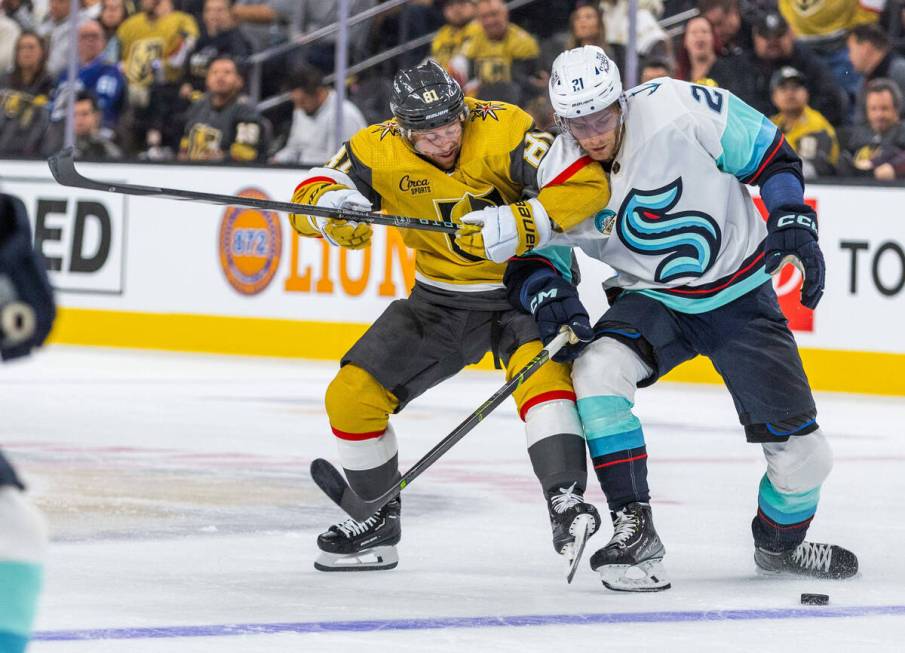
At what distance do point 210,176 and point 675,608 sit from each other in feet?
19.4

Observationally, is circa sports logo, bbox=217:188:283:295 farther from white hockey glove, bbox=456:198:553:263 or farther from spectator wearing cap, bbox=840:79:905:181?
white hockey glove, bbox=456:198:553:263

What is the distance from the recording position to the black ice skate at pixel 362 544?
3.83 meters

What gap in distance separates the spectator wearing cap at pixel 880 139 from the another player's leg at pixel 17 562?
5905 mm

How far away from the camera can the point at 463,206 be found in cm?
390

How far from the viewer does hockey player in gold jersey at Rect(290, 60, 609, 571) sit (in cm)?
371

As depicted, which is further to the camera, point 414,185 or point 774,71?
point 774,71

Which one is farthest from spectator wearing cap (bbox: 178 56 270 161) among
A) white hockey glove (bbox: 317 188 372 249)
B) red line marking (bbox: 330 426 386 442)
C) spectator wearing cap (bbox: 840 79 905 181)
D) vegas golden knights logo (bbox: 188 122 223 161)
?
red line marking (bbox: 330 426 386 442)

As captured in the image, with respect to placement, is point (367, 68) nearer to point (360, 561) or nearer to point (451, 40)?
point (451, 40)

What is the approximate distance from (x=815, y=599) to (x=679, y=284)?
725 millimetres

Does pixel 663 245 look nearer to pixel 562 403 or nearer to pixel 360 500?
pixel 562 403

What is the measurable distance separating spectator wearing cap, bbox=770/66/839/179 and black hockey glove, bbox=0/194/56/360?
591 cm

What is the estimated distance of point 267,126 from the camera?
8.87 m

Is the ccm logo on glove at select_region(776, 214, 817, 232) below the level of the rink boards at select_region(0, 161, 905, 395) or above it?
above

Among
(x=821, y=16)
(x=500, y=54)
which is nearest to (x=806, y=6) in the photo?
(x=821, y=16)
